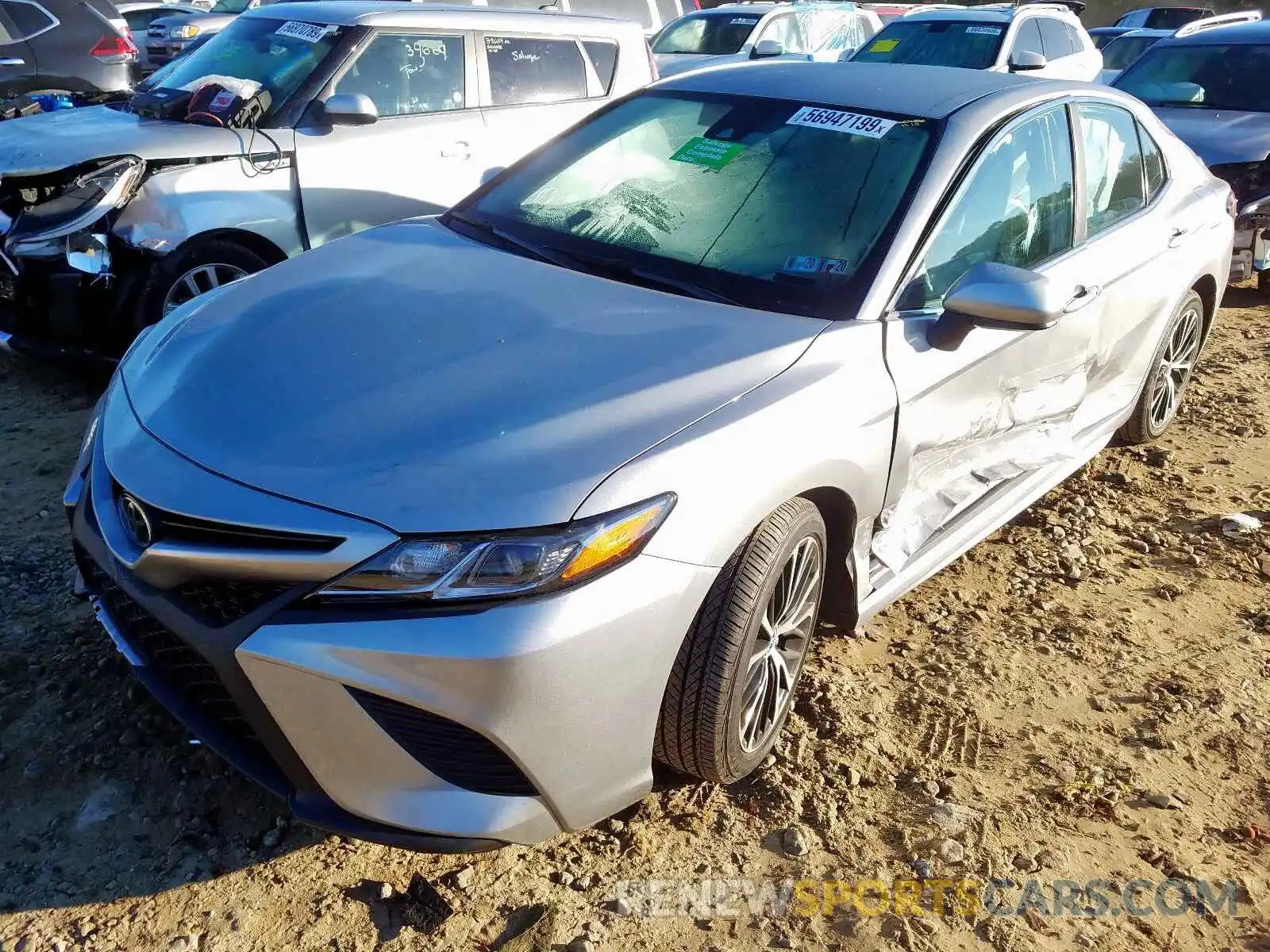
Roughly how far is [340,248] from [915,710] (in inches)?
85.4

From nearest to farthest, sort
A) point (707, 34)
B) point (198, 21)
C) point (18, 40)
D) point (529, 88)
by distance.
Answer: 1. point (529, 88)
2. point (18, 40)
3. point (707, 34)
4. point (198, 21)

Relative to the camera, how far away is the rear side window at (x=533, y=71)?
588 centimetres

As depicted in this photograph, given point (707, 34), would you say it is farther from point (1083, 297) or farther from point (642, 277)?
point (642, 277)

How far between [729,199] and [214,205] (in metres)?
2.68

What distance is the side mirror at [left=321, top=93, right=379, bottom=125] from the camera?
16.2 ft

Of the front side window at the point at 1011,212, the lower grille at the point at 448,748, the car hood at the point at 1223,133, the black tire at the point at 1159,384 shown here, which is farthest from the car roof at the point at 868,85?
the car hood at the point at 1223,133

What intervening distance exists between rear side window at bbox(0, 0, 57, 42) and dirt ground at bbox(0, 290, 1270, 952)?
6.85 m

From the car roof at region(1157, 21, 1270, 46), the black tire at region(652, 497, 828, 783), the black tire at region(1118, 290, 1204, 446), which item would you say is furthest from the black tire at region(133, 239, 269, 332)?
the car roof at region(1157, 21, 1270, 46)

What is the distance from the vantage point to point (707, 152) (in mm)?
3266

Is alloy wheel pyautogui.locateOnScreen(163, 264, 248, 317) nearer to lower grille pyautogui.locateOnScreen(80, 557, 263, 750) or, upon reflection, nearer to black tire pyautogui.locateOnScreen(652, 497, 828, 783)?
lower grille pyautogui.locateOnScreen(80, 557, 263, 750)

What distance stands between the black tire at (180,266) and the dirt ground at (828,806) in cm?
111

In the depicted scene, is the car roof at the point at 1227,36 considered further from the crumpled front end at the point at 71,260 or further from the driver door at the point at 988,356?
the crumpled front end at the point at 71,260

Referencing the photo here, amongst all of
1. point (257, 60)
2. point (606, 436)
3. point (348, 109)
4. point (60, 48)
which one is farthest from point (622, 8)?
point (606, 436)

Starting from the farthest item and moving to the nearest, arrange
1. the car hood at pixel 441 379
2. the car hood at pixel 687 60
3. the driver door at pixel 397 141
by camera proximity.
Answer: the car hood at pixel 687 60 < the driver door at pixel 397 141 < the car hood at pixel 441 379
